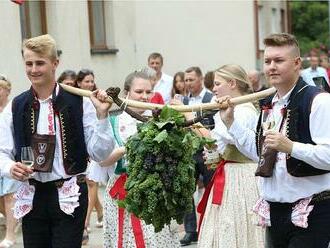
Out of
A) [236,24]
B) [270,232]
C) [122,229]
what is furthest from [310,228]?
[236,24]

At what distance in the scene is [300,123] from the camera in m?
4.98

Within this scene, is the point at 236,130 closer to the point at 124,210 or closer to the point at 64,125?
the point at 64,125

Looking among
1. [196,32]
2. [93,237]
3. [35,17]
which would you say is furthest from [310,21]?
[93,237]

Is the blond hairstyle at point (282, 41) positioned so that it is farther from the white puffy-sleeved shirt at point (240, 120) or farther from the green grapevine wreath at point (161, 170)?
the white puffy-sleeved shirt at point (240, 120)

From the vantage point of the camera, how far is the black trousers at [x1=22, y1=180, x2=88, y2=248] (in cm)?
538

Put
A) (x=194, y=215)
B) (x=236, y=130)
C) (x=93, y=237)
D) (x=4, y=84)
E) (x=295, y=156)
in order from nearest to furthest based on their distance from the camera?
(x=295, y=156), (x=236, y=130), (x=4, y=84), (x=194, y=215), (x=93, y=237)

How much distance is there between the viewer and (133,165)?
5141 millimetres

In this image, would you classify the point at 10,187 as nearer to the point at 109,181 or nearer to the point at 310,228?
the point at 109,181

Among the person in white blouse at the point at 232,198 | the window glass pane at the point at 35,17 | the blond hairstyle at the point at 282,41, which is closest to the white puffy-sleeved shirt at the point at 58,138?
the blond hairstyle at the point at 282,41

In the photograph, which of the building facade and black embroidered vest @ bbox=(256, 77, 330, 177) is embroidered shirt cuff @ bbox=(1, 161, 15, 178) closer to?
black embroidered vest @ bbox=(256, 77, 330, 177)

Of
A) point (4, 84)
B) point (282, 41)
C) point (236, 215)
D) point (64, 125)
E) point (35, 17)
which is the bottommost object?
point (236, 215)

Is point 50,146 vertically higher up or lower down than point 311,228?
higher up

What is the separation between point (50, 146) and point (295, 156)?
158 cm

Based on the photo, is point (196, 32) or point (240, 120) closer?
point (240, 120)
